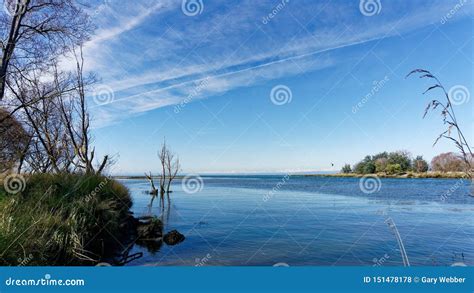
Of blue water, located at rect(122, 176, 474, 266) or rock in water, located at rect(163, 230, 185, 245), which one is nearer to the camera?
blue water, located at rect(122, 176, 474, 266)

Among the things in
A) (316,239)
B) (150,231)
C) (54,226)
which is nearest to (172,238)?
(150,231)

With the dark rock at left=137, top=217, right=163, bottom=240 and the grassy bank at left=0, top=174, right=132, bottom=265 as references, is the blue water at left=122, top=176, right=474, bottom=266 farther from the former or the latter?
the grassy bank at left=0, top=174, right=132, bottom=265

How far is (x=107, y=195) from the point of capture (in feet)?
33.4

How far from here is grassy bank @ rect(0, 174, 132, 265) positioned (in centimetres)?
450

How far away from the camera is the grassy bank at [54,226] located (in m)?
4.50

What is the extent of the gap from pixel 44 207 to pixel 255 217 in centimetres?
1008

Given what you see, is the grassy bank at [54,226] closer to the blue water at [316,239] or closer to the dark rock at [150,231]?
the dark rock at [150,231]

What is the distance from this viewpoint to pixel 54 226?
5586 millimetres

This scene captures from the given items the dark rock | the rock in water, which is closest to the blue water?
the rock in water

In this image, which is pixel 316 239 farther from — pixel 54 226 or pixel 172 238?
pixel 54 226

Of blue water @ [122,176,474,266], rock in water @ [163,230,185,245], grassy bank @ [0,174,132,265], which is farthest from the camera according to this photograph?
rock in water @ [163,230,185,245]

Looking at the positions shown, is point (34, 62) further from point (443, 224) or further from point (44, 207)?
point (443, 224)

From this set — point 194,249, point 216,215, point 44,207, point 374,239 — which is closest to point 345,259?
point 374,239

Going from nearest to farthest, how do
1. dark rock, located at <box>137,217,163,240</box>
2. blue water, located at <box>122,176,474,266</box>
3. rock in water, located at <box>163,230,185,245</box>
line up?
blue water, located at <box>122,176,474,266</box> → rock in water, located at <box>163,230,185,245</box> → dark rock, located at <box>137,217,163,240</box>
